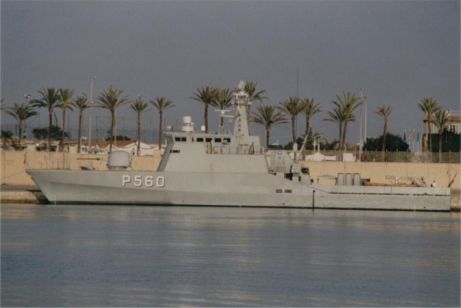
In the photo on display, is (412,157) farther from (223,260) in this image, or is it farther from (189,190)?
(223,260)

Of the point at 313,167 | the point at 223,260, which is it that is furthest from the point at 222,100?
the point at 223,260

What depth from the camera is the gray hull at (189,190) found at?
51875 mm

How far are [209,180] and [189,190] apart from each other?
1.06 meters

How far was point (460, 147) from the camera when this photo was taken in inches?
3083

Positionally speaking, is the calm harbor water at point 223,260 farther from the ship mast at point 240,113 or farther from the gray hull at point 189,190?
the ship mast at point 240,113

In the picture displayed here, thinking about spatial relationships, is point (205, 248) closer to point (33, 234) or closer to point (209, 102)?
point (33, 234)

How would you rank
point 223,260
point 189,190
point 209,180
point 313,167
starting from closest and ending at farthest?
1. point 223,260
2. point 209,180
3. point 189,190
4. point 313,167

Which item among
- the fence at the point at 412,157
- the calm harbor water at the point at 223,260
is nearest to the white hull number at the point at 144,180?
the calm harbor water at the point at 223,260

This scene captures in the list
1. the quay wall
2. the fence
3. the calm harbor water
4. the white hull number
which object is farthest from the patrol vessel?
the fence

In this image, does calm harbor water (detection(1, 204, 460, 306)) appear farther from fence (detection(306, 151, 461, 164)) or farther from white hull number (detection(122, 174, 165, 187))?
fence (detection(306, 151, 461, 164))

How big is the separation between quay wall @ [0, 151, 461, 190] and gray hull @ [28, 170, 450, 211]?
32.6 ft

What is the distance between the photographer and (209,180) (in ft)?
170

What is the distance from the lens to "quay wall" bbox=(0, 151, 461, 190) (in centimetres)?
6350

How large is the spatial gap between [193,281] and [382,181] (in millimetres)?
38977
